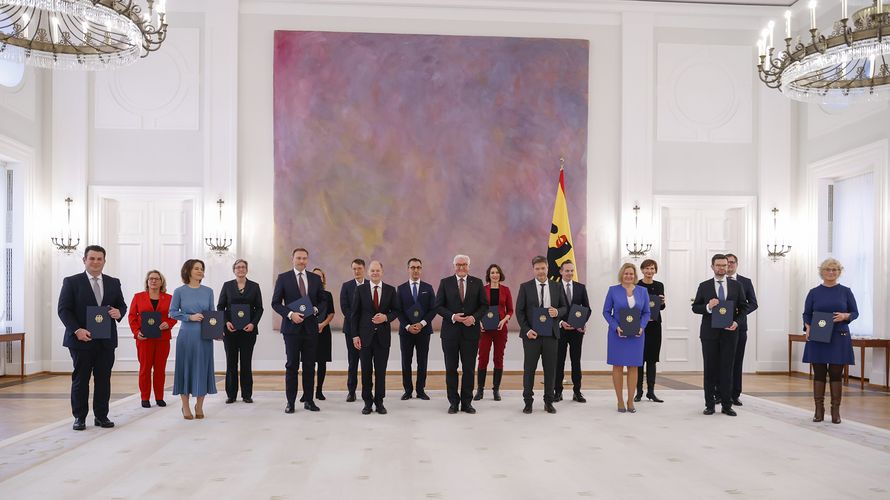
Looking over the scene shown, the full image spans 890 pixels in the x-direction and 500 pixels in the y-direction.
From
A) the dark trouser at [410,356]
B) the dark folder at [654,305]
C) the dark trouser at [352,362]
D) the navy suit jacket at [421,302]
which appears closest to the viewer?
the dark trouser at [352,362]

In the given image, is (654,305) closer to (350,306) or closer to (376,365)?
(376,365)

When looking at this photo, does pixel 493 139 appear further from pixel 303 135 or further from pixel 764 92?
pixel 764 92

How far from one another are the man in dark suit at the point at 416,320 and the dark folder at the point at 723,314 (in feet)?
10.0

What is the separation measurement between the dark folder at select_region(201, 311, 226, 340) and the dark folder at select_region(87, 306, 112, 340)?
32.4 inches

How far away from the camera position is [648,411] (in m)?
7.44

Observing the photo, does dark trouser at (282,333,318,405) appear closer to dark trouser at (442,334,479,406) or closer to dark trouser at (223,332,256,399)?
dark trouser at (223,332,256,399)

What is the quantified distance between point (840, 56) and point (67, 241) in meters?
10.5

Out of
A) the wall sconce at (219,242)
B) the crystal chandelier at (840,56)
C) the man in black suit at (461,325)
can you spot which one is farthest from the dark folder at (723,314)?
the wall sconce at (219,242)

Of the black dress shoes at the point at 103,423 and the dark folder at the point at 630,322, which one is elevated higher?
the dark folder at the point at 630,322

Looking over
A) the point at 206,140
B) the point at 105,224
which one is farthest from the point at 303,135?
the point at 105,224

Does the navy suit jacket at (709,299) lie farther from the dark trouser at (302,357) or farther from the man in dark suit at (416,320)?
the dark trouser at (302,357)

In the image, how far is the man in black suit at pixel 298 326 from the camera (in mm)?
7274

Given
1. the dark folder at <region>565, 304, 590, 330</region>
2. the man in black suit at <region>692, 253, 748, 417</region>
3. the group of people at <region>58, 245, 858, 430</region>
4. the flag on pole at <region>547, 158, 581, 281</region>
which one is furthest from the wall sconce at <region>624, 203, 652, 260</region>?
the dark folder at <region>565, 304, 590, 330</region>

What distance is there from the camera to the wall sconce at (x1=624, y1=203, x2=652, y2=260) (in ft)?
37.2
